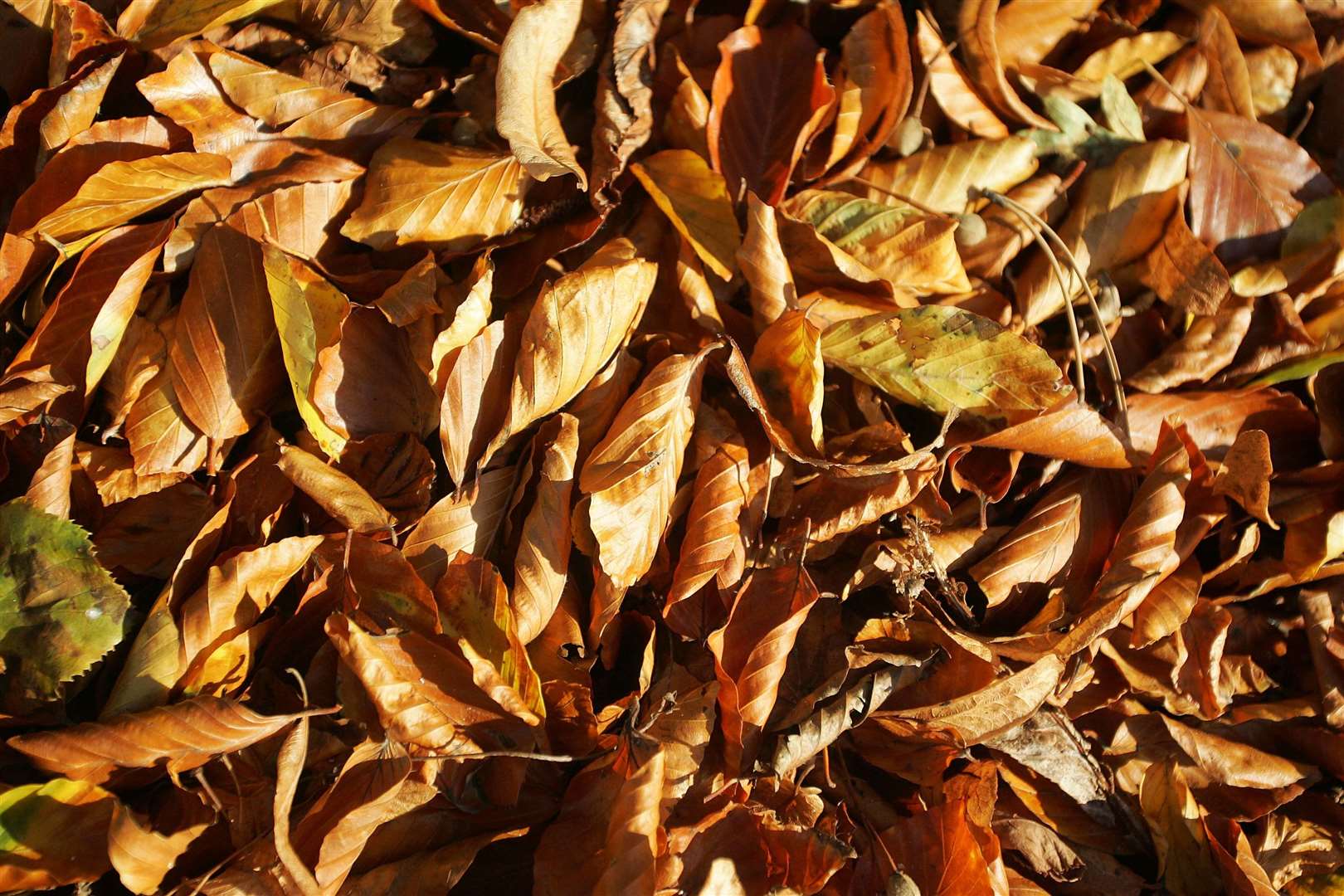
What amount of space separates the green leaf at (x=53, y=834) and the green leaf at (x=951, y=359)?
1277 mm

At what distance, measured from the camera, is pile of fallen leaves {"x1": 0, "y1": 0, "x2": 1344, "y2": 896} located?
132 centimetres

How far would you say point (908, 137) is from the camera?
1671mm

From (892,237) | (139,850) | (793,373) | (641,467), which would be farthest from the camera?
→ (892,237)

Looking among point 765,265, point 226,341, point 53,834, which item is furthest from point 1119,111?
point 53,834

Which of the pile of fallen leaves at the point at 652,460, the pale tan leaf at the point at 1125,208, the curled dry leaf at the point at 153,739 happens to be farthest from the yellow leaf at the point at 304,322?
the pale tan leaf at the point at 1125,208

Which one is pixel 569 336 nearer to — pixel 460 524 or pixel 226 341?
pixel 460 524

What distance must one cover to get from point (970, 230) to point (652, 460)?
0.72 m

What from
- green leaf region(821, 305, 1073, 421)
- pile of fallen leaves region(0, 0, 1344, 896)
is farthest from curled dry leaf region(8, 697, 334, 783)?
green leaf region(821, 305, 1073, 421)

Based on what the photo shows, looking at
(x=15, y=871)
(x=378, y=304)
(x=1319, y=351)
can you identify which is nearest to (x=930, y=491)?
(x=1319, y=351)

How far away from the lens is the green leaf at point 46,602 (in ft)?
4.26

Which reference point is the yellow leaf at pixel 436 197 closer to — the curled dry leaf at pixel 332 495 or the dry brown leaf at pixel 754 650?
the curled dry leaf at pixel 332 495

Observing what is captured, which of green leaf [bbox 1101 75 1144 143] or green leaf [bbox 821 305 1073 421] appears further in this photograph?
green leaf [bbox 1101 75 1144 143]

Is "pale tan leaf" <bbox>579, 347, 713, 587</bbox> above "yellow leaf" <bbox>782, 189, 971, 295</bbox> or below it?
below

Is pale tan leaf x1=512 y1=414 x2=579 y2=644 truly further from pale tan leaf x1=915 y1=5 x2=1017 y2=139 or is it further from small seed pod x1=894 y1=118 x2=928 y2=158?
pale tan leaf x1=915 y1=5 x2=1017 y2=139
